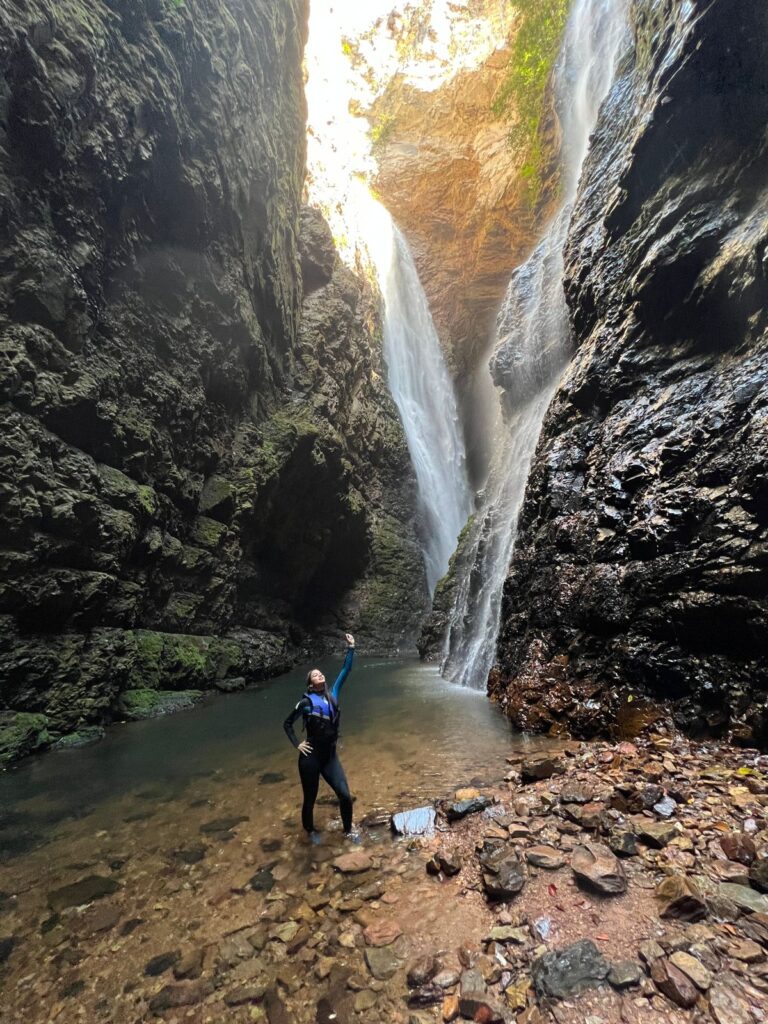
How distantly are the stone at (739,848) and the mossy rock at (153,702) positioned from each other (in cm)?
1125

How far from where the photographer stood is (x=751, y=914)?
2.82 metres

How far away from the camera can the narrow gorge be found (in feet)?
10.7

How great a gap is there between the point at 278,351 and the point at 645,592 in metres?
16.2

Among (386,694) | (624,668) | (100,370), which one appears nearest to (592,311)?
(624,668)

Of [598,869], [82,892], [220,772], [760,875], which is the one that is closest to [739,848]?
[760,875]

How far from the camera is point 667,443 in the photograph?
7.91 meters

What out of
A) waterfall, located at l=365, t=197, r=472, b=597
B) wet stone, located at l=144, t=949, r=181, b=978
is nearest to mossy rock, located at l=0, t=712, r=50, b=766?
wet stone, located at l=144, t=949, r=181, b=978

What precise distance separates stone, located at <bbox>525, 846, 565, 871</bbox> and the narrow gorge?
3 centimetres

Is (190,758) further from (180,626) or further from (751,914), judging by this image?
(751,914)

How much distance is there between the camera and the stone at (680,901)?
289 cm

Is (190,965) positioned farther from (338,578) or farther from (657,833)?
(338,578)

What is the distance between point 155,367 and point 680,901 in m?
14.5

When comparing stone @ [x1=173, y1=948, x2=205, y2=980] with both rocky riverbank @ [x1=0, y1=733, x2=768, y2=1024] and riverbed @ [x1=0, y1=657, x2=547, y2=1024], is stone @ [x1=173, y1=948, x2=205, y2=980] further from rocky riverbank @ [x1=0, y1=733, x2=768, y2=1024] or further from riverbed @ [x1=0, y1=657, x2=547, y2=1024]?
riverbed @ [x1=0, y1=657, x2=547, y2=1024]

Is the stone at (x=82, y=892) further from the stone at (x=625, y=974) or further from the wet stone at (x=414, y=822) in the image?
the stone at (x=625, y=974)
